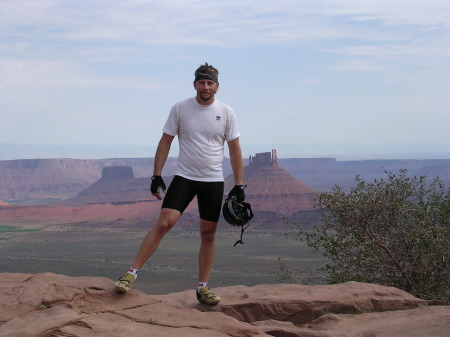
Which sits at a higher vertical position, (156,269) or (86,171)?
(86,171)

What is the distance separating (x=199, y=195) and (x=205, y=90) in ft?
2.91

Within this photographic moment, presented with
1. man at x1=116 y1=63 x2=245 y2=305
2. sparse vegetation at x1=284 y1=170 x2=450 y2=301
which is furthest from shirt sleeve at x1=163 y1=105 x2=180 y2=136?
sparse vegetation at x1=284 y1=170 x2=450 y2=301

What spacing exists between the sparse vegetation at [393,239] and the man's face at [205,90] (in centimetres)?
595

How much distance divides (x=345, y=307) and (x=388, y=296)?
0.62 metres

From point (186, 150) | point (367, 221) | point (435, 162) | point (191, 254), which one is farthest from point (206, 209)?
point (435, 162)

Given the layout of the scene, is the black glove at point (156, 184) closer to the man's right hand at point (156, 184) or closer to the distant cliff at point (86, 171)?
the man's right hand at point (156, 184)

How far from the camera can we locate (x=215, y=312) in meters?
5.84

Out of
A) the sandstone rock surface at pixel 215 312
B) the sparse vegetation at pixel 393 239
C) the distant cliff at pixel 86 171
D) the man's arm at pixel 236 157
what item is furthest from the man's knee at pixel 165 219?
the distant cliff at pixel 86 171

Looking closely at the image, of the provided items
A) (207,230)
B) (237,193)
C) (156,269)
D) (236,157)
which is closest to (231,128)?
(236,157)

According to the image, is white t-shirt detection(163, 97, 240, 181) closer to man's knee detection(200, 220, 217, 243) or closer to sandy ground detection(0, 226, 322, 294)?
man's knee detection(200, 220, 217, 243)

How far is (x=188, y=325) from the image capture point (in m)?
5.35

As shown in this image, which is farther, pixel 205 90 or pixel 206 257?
pixel 206 257

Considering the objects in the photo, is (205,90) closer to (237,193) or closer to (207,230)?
(237,193)

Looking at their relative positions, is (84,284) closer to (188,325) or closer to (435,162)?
(188,325)
